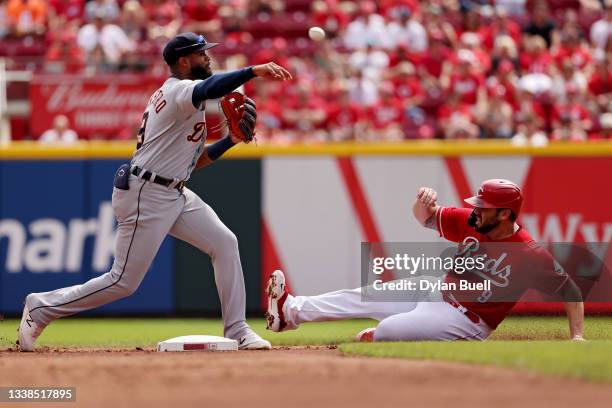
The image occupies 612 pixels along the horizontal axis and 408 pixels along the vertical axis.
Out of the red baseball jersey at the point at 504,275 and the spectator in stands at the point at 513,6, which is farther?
the spectator in stands at the point at 513,6

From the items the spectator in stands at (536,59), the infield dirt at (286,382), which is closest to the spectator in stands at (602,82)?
the spectator in stands at (536,59)

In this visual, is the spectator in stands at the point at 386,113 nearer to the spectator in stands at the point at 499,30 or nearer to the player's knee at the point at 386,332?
the spectator in stands at the point at 499,30

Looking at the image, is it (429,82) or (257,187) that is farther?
(429,82)

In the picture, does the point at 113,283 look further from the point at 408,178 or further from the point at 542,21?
the point at 542,21

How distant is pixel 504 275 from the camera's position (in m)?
7.59

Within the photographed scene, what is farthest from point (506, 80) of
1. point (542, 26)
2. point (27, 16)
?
point (27, 16)

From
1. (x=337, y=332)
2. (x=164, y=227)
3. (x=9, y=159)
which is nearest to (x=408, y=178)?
(x=337, y=332)

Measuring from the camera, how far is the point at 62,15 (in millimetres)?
16750

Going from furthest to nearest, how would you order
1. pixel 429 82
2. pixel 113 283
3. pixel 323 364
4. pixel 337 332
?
pixel 429 82 → pixel 337 332 → pixel 113 283 → pixel 323 364

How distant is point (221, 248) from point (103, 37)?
8.34 meters

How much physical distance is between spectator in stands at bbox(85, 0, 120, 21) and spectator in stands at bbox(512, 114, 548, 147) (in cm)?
580

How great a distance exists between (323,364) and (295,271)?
569 cm

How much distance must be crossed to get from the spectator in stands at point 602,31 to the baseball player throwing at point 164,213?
8.91 meters

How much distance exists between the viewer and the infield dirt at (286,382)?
5.21 meters
